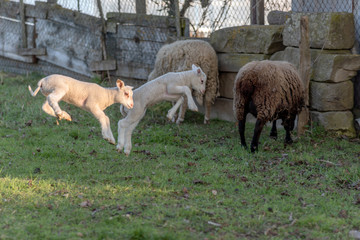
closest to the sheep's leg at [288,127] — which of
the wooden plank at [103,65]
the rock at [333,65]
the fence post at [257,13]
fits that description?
the rock at [333,65]

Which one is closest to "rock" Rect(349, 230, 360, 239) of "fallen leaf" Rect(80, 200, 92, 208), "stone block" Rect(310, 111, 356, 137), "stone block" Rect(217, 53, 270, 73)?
"fallen leaf" Rect(80, 200, 92, 208)

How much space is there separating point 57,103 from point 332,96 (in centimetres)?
496

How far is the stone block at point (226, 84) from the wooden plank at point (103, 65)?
3184mm

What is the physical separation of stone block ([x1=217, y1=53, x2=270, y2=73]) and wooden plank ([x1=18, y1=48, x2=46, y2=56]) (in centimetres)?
604

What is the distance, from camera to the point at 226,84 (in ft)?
32.6

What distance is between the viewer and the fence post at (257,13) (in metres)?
9.63

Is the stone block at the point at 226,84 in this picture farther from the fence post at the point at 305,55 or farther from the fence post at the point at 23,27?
the fence post at the point at 23,27

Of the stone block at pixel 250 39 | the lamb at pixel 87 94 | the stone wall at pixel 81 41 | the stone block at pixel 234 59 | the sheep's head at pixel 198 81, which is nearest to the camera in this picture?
the lamb at pixel 87 94

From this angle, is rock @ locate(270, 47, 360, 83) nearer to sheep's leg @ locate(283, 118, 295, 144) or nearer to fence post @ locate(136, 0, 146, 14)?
sheep's leg @ locate(283, 118, 295, 144)

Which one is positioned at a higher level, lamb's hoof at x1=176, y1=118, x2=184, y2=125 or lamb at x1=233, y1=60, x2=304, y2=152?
lamb at x1=233, y1=60, x2=304, y2=152

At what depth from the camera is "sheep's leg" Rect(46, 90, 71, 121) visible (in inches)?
194

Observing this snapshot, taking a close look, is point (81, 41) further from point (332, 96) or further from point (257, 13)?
point (332, 96)

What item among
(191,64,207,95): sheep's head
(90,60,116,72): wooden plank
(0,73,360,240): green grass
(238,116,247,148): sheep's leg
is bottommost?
→ (0,73,360,240): green grass

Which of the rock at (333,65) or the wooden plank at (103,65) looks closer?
the rock at (333,65)
